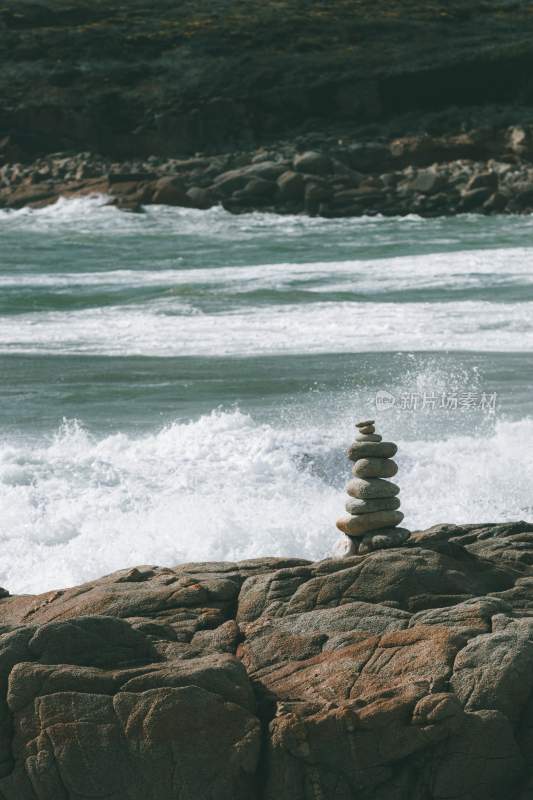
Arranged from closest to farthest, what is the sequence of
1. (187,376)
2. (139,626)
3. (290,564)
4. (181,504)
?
(139,626)
(290,564)
(181,504)
(187,376)

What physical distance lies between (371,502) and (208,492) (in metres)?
5.28

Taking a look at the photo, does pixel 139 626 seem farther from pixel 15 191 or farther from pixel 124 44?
pixel 124 44

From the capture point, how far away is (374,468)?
9.05 m

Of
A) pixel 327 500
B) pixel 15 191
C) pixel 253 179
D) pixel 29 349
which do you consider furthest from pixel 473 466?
pixel 15 191

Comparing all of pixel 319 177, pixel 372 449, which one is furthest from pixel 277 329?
pixel 319 177

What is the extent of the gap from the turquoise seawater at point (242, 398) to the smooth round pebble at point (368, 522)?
3370 millimetres

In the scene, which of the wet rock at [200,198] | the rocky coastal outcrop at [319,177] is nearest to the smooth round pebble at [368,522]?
the rocky coastal outcrop at [319,177]

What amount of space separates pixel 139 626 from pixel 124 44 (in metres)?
57.1

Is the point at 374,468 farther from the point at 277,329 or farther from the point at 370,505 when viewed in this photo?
the point at 277,329

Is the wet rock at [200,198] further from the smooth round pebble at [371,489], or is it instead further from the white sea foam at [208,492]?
the smooth round pebble at [371,489]

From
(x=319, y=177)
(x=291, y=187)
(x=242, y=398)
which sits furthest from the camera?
(x=319, y=177)

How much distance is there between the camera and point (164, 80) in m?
58.9

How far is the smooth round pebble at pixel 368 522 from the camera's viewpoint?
29.2 feet

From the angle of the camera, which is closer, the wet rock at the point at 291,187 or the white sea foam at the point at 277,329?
the white sea foam at the point at 277,329
